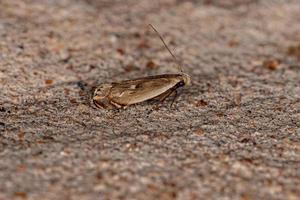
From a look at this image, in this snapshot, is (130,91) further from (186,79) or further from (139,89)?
(186,79)

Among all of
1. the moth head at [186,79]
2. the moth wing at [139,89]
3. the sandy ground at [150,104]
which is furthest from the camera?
the moth head at [186,79]

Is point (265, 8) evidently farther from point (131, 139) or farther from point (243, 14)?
point (131, 139)

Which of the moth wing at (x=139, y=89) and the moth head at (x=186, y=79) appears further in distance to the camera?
the moth head at (x=186, y=79)

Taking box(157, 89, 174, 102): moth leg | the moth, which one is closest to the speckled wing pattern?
the moth

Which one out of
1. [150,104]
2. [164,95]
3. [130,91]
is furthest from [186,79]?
[130,91]

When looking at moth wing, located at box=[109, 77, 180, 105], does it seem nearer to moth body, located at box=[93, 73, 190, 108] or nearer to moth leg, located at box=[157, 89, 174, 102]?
→ moth body, located at box=[93, 73, 190, 108]

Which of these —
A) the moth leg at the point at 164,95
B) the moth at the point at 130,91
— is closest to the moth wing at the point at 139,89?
the moth at the point at 130,91

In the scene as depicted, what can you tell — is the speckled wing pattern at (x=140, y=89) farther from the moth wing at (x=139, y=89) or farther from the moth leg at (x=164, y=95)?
the moth leg at (x=164, y=95)

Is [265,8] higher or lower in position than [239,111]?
higher

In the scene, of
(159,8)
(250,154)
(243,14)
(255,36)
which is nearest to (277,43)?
(255,36)
